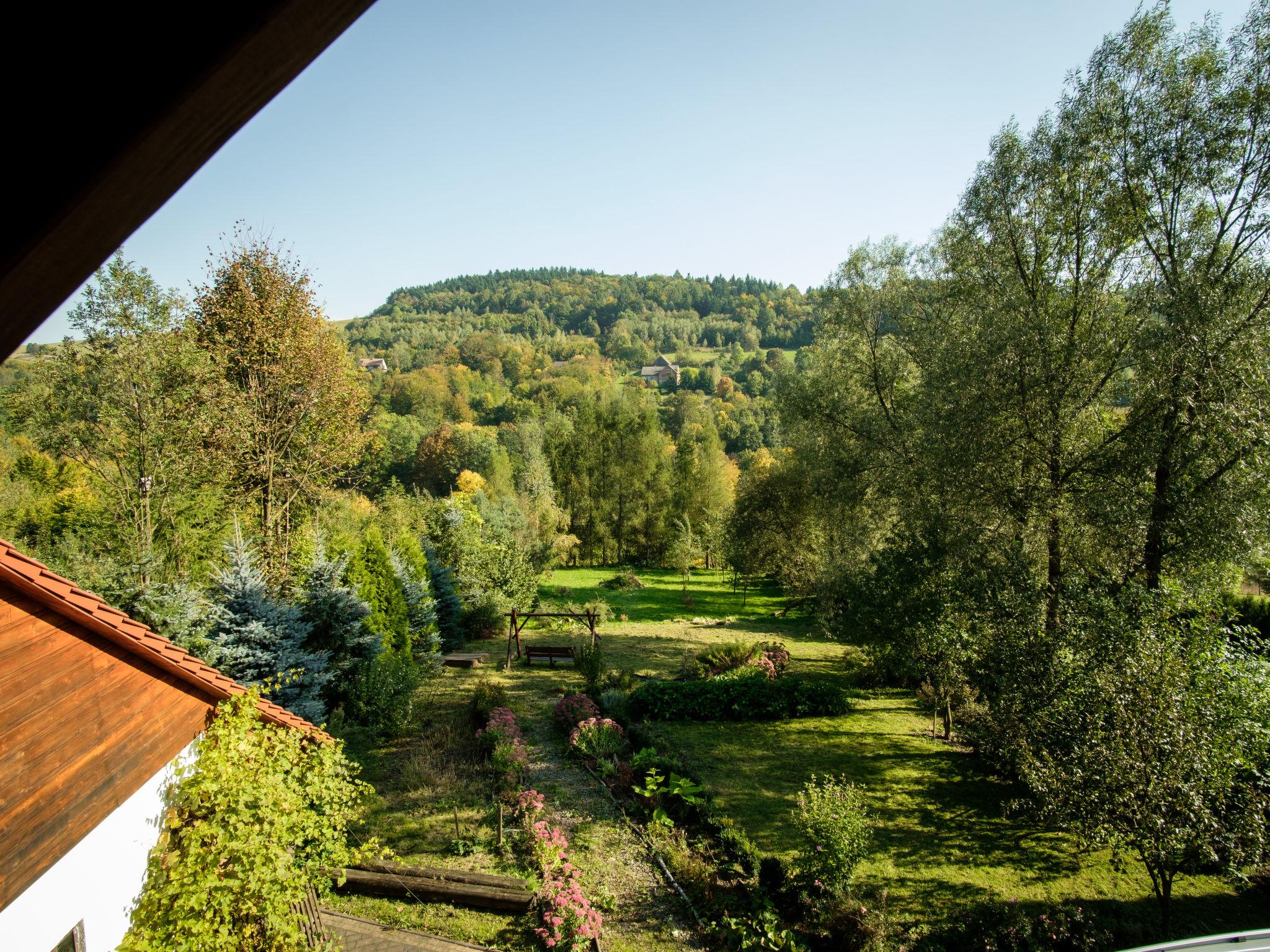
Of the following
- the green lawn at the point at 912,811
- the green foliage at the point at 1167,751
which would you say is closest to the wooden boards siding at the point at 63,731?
the green lawn at the point at 912,811

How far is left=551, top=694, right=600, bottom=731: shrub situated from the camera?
14.3 m

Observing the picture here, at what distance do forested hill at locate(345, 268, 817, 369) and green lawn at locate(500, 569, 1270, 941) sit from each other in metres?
78.3

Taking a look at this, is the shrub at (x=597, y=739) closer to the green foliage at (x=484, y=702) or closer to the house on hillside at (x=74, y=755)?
the green foliage at (x=484, y=702)

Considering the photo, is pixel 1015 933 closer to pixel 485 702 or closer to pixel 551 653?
pixel 485 702

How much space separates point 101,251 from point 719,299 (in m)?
135

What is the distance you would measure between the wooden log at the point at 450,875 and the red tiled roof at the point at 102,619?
3.68m

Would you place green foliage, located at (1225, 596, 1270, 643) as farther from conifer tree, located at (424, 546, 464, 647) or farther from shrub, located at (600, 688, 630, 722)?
conifer tree, located at (424, 546, 464, 647)

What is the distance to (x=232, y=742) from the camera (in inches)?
263

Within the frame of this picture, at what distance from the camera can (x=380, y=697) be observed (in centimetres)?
1261

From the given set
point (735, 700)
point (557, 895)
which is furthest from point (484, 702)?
point (557, 895)

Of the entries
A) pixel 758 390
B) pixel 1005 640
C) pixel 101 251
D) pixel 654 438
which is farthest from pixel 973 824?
pixel 758 390

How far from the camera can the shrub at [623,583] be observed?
112 ft

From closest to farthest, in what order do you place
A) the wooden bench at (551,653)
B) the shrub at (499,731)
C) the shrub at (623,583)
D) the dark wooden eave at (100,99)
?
the dark wooden eave at (100,99), the shrub at (499,731), the wooden bench at (551,653), the shrub at (623,583)

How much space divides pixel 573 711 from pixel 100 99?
15.1 m
